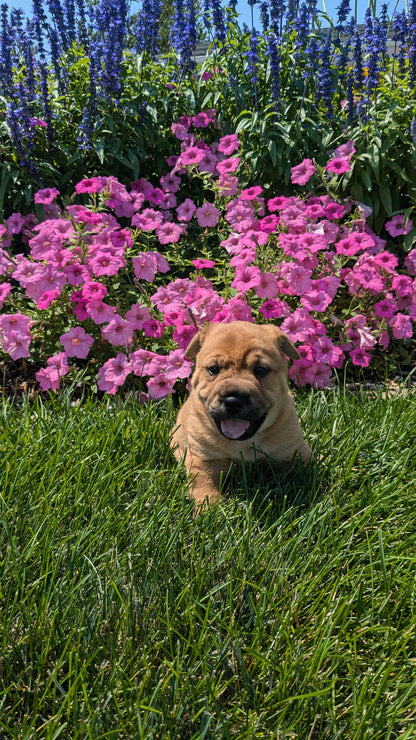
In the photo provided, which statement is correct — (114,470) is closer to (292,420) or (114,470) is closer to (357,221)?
(292,420)

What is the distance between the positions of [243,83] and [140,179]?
4.02 feet

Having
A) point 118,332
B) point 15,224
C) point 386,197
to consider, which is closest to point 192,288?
point 118,332

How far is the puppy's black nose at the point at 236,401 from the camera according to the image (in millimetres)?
2420

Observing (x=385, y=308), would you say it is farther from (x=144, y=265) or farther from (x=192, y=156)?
(x=192, y=156)

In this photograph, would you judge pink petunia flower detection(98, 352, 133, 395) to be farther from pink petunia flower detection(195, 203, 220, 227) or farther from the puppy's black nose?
pink petunia flower detection(195, 203, 220, 227)

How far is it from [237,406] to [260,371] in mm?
260

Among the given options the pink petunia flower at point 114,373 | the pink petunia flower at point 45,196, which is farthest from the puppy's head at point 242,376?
the pink petunia flower at point 45,196

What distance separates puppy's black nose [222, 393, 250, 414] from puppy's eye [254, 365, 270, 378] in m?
0.20

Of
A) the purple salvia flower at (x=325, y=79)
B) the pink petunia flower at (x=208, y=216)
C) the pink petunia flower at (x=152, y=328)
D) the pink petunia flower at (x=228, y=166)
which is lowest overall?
the pink petunia flower at (x=152, y=328)

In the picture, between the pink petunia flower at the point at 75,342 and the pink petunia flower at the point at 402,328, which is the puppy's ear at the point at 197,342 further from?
the pink petunia flower at the point at 402,328

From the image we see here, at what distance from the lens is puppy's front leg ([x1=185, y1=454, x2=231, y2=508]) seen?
270 cm

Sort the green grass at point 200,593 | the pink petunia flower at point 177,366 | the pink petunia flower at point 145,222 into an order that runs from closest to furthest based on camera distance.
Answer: the green grass at point 200,593, the pink petunia flower at point 177,366, the pink petunia flower at point 145,222

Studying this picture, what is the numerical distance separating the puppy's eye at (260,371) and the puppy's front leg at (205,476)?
0.45 m

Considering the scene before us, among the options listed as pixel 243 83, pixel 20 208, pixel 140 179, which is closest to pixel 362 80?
pixel 243 83
